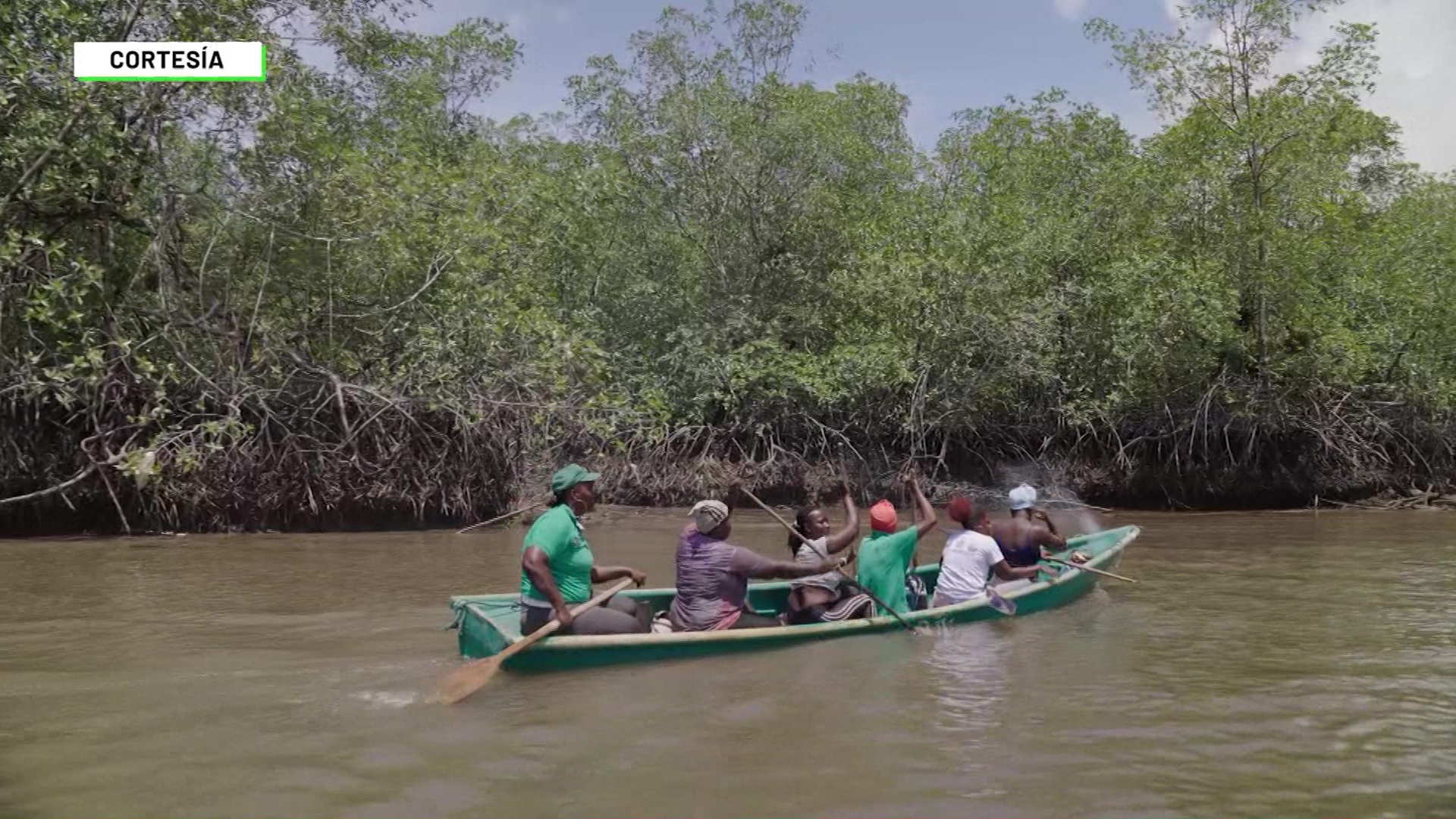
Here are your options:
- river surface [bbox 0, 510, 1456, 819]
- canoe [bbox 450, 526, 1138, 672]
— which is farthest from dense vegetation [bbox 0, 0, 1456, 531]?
canoe [bbox 450, 526, 1138, 672]

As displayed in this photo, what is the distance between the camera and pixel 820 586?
25.2 feet

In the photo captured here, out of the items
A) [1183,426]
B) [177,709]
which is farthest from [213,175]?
[1183,426]

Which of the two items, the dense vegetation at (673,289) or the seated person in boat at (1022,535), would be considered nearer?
the seated person in boat at (1022,535)

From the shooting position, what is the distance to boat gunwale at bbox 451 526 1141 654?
6.52 meters

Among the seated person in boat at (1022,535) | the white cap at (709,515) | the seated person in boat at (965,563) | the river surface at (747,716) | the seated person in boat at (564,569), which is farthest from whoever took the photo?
the seated person in boat at (1022,535)

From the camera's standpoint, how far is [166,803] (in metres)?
4.55

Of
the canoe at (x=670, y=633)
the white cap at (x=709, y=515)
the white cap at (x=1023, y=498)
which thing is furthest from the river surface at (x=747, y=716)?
the white cap at (x=1023, y=498)

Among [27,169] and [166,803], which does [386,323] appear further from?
[166,803]

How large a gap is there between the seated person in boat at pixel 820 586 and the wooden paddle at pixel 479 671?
65.5 inches

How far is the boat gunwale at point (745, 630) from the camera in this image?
6523 millimetres

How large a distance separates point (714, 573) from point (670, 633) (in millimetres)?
535

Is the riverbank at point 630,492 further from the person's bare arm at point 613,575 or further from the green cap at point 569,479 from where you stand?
the green cap at point 569,479

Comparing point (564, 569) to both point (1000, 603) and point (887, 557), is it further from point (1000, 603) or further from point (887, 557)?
point (1000, 603)

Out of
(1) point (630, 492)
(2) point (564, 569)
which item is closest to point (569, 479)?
(2) point (564, 569)
